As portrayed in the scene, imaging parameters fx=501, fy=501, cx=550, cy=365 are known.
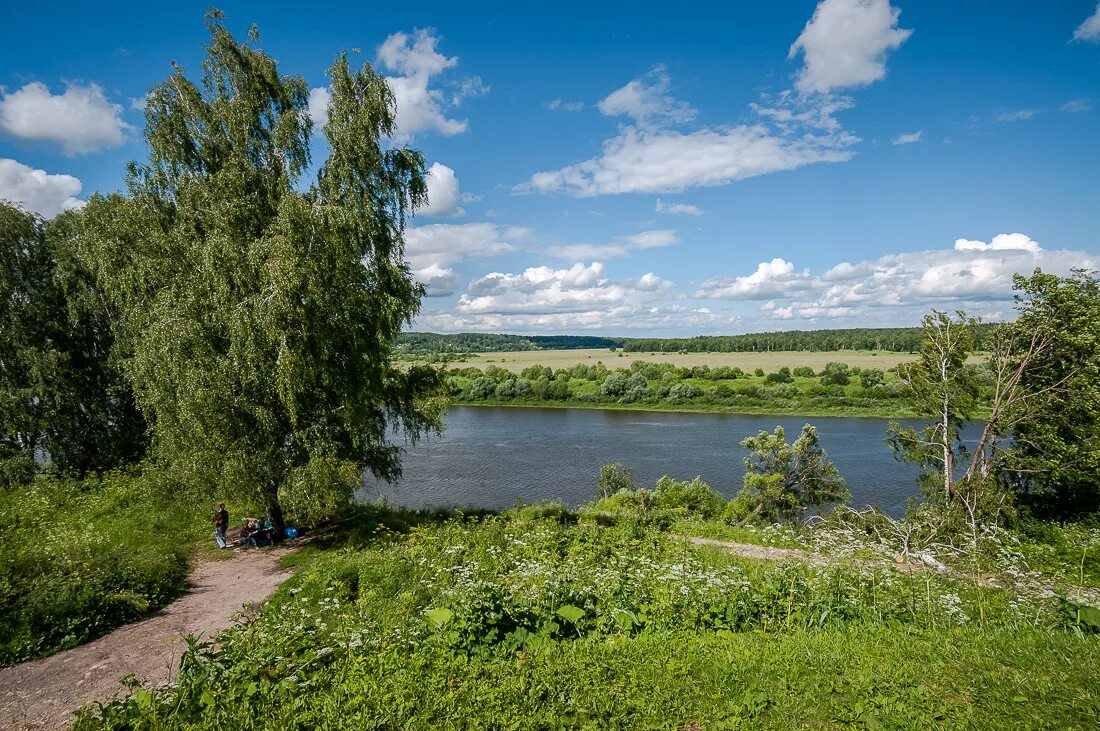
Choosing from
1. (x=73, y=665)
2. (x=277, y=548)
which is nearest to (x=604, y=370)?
(x=277, y=548)

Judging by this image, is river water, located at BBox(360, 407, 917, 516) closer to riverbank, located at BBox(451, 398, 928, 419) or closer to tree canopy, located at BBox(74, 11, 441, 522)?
riverbank, located at BBox(451, 398, 928, 419)

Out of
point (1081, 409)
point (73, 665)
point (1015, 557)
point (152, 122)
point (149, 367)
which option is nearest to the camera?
point (73, 665)

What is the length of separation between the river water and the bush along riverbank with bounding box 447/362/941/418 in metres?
3.86

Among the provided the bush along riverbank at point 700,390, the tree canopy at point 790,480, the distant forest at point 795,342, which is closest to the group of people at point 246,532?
the tree canopy at point 790,480

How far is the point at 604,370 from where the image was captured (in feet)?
305

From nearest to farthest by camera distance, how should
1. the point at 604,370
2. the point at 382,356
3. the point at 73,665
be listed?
the point at 73,665 < the point at 382,356 < the point at 604,370

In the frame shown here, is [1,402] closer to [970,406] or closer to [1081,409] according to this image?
[970,406]

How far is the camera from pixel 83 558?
28.4ft

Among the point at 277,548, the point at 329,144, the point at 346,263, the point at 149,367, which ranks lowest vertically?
the point at 277,548

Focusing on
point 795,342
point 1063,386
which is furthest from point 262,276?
point 795,342

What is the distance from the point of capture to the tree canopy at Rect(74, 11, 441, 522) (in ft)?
36.0

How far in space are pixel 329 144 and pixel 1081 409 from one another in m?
22.0

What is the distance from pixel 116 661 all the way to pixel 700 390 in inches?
2958

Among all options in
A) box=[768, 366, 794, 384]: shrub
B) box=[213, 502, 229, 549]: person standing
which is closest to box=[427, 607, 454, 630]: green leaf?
box=[213, 502, 229, 549]: person standing
